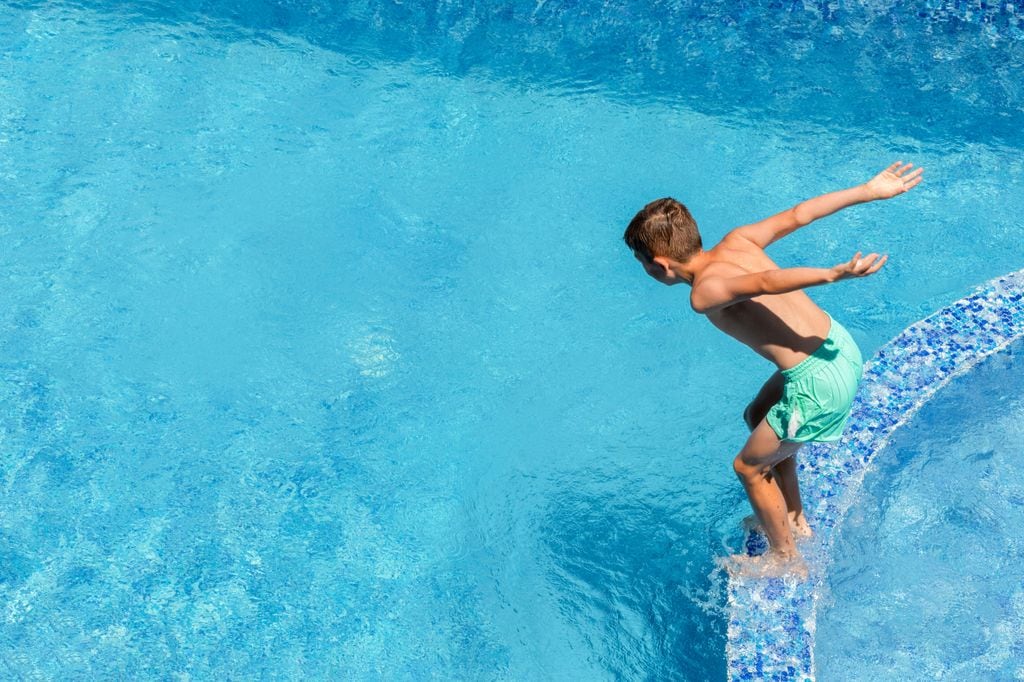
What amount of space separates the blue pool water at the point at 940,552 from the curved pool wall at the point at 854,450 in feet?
0.22

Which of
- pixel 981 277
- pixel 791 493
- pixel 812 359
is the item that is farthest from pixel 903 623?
pixel 981 277

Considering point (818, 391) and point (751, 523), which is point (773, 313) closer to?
point (818, 391)

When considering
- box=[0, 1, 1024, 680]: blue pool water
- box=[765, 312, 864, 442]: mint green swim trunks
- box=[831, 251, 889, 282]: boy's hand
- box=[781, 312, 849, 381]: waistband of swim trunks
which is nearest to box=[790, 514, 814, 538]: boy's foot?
box=[0, 1, 1024, 680]: blue pool water

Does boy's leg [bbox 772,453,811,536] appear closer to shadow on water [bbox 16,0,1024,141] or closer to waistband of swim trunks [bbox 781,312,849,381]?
waistband of swim trunks [bbox 781,312,849,381]

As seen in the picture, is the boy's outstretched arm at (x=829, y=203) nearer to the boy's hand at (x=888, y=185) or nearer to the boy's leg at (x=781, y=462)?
the boy's hand at (x=888, y=185)

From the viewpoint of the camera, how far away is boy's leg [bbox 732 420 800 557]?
395cm

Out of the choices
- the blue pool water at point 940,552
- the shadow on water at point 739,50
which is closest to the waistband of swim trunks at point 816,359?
the blue pool water at point 940,552

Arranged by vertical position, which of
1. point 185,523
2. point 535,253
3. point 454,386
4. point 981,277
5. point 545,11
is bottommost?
point 185,523

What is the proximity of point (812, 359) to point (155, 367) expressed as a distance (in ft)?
11.1

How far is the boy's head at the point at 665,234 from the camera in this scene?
3691 millimetres

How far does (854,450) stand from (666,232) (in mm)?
1768

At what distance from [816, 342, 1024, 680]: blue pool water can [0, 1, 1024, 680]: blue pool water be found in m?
0.52

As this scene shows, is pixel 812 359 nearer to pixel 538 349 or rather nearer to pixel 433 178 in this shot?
pixel 538 349

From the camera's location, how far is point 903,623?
4.37m
